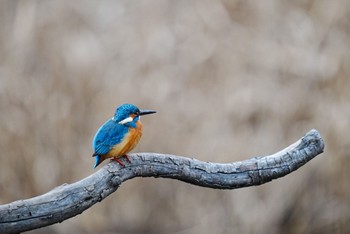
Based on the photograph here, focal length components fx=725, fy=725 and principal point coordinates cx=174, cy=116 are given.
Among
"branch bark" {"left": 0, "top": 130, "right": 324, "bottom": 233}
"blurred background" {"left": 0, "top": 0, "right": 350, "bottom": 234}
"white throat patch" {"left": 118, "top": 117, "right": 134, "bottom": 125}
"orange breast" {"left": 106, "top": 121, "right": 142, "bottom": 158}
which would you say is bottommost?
"branch bark" {"left": 0, "top": 130, "right": 324, "bottom": 233}

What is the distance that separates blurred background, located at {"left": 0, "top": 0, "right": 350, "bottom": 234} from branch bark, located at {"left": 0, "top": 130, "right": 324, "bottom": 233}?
2.38 m

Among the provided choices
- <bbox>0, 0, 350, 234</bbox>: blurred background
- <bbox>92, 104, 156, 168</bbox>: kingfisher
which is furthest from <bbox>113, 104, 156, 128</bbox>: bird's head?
<bbox>0, 0, 350, 234</bbox>: blurred background

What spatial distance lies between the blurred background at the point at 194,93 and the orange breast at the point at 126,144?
2324 mm

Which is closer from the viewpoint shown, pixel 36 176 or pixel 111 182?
pixel 111 182

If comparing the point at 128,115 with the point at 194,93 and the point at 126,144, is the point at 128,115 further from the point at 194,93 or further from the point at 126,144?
the point at 194,93

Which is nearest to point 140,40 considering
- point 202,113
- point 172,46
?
point 172,46

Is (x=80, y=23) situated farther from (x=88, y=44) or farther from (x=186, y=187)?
(x=186, y=187)

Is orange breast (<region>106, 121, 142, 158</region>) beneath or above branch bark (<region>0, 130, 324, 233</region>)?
above

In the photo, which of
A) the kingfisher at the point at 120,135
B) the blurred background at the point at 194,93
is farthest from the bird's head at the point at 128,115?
the blurred background at the point at 194,93

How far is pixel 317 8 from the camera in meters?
4.17

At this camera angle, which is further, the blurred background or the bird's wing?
the blurred background

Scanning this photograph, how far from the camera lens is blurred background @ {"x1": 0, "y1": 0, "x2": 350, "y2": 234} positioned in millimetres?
4047

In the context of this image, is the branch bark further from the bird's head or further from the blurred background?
the blurred background

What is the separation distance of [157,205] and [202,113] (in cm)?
62
